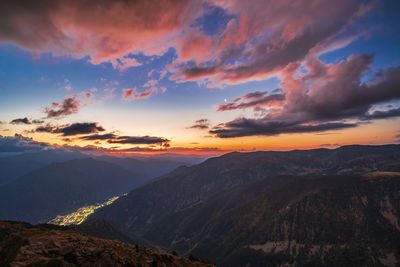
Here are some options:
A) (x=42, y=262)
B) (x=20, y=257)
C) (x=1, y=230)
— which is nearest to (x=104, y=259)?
(x=42, y=262)

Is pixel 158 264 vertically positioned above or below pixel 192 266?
above

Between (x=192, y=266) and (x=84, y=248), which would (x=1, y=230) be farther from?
(x=192, y=266)

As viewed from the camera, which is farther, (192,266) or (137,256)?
(192,266)

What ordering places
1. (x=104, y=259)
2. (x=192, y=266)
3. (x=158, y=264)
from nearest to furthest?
(x=104, y=259)
(x=158, y=264)
(x=192, y=266)

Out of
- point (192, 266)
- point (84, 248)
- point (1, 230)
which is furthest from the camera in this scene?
point (1, 230)

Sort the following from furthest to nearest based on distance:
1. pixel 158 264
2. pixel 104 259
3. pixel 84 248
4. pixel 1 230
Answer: pixel 1 230 < pixel 158 264 < pixel 84 248 < pixel 104 259

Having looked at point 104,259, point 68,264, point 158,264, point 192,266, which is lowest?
point 192,266

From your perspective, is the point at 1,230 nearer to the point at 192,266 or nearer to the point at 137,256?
the point at 137,256

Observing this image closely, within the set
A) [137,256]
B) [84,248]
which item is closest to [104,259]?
[84,248]

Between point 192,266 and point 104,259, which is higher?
point 104,259
